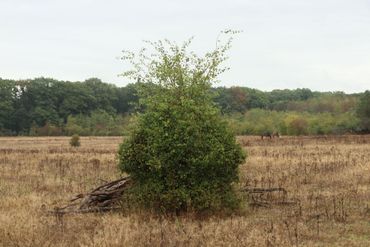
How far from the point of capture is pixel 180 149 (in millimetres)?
11102

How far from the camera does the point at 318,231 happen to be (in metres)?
9.41

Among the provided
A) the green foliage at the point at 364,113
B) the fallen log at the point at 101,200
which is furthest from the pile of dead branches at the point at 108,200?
the green foliage at the point at 364,113

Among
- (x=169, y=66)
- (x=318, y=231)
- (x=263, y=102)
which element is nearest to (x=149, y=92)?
(x=169, y=66)

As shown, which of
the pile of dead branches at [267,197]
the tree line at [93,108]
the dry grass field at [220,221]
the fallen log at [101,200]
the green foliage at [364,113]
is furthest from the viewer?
the tree line at [93,108]

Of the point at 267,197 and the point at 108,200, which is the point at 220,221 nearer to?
the point at 108,200

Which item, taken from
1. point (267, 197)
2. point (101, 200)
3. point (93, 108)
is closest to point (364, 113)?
point (267, 197)

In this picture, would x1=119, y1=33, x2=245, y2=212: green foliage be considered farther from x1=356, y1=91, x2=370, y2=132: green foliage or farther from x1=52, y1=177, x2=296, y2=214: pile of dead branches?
x1=356, y1=91, x2=370, y2=132: green foliage

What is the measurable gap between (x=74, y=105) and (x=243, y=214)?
10596 centimetres

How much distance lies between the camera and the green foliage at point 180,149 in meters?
11.1

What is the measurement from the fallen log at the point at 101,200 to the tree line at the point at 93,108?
210 ft

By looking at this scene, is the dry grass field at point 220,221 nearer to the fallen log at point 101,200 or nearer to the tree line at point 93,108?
the fallen log at point 101,200

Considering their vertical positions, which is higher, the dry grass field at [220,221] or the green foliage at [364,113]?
the green foliage at [364,113]

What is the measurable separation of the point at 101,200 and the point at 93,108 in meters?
108

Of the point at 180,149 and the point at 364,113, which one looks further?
the point at 364,113
